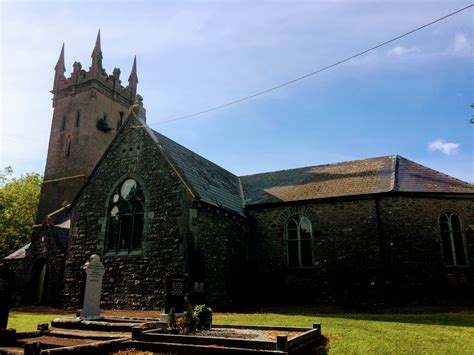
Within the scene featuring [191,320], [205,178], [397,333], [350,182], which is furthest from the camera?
[350,182]

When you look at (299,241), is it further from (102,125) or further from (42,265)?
(102,125)

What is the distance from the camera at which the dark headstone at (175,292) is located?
11.7 m

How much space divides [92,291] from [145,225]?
480 centimetres

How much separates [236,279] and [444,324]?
33.2 ft

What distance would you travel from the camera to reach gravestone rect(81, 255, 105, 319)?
13.1 meters

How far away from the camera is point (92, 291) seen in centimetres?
A: 1346

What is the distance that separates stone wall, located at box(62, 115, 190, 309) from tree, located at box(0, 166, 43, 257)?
1013 inches

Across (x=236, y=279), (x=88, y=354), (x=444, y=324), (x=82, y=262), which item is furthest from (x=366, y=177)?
(x=88, y=354)

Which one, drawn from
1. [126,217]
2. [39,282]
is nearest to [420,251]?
[126,217]

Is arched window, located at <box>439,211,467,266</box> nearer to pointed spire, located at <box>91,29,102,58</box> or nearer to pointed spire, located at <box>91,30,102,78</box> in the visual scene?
pointed spire, located at <box>91,30,102,78</box>

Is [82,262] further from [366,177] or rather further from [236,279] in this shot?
[366,177]

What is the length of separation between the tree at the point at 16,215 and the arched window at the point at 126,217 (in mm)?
27123

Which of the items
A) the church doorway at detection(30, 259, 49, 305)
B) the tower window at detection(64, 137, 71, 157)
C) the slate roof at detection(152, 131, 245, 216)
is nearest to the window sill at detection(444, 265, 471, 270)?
the slate roof at detection(152, 131, 245, 216)

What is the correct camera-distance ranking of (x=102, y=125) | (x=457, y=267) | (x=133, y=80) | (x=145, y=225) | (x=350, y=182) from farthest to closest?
(x=133, y=80), (x=102, y=125), (x=350, y=182), (x=145, y=225), (x=457, y=267)
